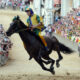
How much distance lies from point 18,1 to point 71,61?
120 feet

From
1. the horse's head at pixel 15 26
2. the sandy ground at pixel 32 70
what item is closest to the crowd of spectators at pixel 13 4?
the sandy ground at pixel 32 70

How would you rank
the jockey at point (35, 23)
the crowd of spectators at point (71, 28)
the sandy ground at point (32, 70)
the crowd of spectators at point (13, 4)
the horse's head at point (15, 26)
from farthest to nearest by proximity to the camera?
the crowd of spectators at point (13, 4) → the crowd of spectators at point (71, 28) → the sandy ground at point (32, 70) → the jockey at point (35, 23) → the horse's head at point (15, 26)

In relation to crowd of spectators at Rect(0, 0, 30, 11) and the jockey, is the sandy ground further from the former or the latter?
crowd of spectators at Rect(0, 0, 30, 11)

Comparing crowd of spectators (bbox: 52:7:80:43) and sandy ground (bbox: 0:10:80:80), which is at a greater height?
crowd of spectators (bbox: 52:7:80:43)

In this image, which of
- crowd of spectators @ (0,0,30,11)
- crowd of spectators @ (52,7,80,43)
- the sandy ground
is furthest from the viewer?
crowd of spectators @ (0,0,30,11)

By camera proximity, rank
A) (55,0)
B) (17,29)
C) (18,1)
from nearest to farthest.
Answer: (17,29)
(55,0)
(18,1)

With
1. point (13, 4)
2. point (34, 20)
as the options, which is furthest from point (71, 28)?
point (13, 4)

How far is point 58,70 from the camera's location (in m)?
13.4

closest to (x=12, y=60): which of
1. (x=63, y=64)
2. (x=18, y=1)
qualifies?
(x=63, y=64)

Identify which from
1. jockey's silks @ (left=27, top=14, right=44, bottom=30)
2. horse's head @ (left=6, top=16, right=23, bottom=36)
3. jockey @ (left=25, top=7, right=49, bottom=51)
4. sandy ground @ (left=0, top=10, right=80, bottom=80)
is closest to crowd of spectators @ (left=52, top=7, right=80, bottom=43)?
sandy ground @ (left=0, top=10, right=80, bottom=80)

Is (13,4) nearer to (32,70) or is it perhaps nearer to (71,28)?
(71,28)

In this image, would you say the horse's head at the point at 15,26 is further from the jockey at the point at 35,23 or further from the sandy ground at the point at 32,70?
the sandy ground at the point at 32,70

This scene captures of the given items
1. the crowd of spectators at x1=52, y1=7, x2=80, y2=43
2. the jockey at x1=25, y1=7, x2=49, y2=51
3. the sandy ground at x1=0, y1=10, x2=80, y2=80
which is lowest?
the sandy ground at x1=0, y1=10, x2=80, y2=80

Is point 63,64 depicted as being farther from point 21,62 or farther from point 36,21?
point 36,21
